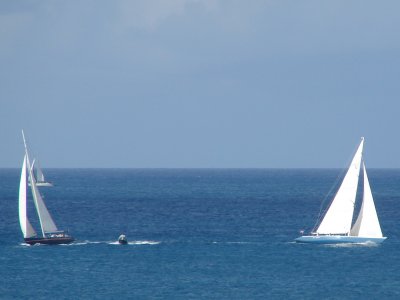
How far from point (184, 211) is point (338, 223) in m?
52.8

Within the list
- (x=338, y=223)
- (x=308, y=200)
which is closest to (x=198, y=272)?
(x=338, y=223)

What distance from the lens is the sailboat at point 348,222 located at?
89.1m

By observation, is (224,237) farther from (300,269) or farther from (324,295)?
(324,295)

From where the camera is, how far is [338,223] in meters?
89.6

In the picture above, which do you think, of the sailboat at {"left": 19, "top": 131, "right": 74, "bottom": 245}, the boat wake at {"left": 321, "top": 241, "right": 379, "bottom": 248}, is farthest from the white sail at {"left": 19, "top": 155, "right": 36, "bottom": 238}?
the boat wake at {"left": 321, "top": 241, "right": 379, "bottom": 248}

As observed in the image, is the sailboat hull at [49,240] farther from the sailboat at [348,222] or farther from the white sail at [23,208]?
the sailboat at [348,222]

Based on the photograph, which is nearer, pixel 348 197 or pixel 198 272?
pixel 198 272

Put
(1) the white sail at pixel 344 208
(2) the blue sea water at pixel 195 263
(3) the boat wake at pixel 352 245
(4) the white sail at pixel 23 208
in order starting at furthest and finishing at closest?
(1) the white sail at pixel 344 208 → (3) the boat wake at pixel 352 245 → (4) the white sail at pixel 23 208 → (2) the blue sea water at pixel 195 263

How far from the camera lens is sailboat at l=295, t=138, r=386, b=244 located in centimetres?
8906

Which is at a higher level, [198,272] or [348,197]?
[348,197]

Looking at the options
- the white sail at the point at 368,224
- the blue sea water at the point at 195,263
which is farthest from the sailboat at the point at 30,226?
the white sail at the point at 368,224

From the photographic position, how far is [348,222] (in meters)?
89.5

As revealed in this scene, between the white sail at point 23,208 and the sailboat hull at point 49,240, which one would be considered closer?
the white sail at point 23,208

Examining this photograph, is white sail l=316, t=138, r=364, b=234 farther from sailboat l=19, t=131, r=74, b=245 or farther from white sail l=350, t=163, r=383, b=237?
sailboat l=19, t=131, r=74, b=245
